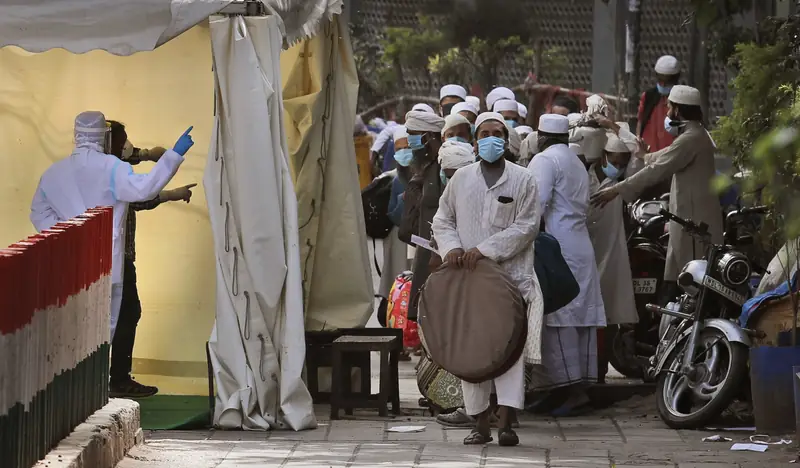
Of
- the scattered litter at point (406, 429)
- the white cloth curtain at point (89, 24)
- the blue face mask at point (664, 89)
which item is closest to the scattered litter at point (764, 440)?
the scattered litter at point (406, 429)

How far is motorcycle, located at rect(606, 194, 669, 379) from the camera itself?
11148 millimetres

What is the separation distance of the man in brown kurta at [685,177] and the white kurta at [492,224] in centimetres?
197

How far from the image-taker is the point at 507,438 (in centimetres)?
852

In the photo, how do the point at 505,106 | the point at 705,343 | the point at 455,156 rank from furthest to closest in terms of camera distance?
the point at 505,106, the point at 455,156, the point at 705,343

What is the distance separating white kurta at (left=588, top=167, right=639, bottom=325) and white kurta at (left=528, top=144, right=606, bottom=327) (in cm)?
64

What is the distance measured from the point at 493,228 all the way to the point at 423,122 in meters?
1.94

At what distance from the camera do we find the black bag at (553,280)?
9.10 meters

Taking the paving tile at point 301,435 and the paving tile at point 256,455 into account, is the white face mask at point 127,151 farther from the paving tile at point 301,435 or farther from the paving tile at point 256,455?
the paving tile at point 256,455

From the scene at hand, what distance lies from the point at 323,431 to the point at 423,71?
74.7ft

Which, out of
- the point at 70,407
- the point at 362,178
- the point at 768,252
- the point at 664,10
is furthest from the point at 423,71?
the point at 70,407

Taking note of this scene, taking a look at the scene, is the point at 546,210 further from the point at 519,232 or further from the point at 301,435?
the point at 301,435

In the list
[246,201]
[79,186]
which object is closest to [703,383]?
[246,201]

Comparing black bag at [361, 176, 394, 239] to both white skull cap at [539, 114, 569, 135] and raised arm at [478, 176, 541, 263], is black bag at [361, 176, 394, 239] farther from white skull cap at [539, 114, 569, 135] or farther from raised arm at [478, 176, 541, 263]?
raised arm at [478, 176, 541, 263]

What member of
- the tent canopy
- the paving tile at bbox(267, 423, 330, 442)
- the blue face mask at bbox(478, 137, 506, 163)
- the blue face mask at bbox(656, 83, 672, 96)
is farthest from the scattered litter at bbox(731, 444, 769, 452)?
the blue face mask at bbox(656, 83, 672, 96)
